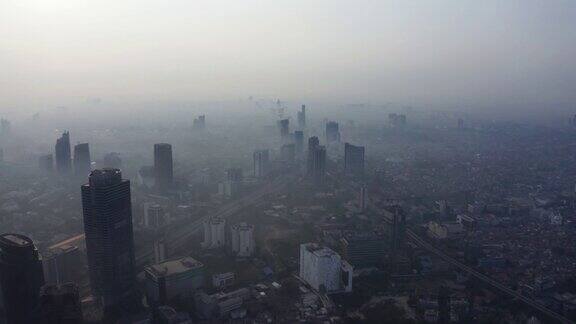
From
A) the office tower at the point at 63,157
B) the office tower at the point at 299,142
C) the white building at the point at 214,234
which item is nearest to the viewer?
the white building at the point at 214,234

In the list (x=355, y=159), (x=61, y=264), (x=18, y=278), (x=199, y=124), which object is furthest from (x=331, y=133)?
(x=18, y=278)

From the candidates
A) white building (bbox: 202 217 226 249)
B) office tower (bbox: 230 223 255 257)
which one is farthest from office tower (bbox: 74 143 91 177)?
office tower (bbox: 230 223 255 257)

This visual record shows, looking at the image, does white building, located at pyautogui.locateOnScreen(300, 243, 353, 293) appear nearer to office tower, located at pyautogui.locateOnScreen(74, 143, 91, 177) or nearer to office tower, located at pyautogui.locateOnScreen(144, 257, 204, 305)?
office tower, located at pyautogui.locateOnScreen(144, 257, 204, 305)

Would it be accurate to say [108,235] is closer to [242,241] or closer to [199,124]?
[242,241]

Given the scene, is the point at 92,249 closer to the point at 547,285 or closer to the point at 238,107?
the point at 547,285

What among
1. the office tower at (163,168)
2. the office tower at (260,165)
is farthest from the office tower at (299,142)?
the office tower at (163,168)

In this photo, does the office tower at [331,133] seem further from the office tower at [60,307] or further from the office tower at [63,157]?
the office tower at [60,307]

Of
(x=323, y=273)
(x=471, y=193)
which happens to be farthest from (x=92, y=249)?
(x=471, y=193)
